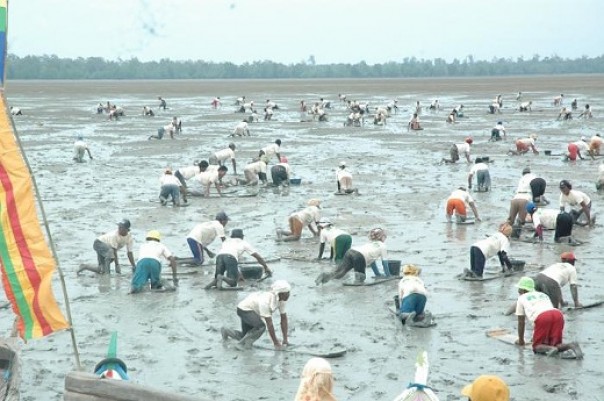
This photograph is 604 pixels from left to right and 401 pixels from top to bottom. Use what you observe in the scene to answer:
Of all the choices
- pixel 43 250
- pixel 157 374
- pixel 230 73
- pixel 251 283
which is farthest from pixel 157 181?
pixel 230 73

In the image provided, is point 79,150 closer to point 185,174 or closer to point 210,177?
point 185,174

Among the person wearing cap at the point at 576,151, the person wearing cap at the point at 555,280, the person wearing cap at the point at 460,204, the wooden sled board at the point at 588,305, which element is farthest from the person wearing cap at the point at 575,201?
the person wearing cap at the point at 576,151

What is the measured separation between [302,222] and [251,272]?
3.43 metres

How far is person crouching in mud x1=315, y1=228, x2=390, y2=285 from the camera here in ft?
51.6

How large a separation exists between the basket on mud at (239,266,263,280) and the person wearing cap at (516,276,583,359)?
5.26 meters

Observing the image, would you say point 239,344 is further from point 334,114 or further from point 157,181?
point 334,114

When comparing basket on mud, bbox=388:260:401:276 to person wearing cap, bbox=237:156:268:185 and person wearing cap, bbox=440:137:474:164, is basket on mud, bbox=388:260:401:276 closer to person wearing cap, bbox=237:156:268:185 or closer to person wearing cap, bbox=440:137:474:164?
person wearing cap, bbox=237:156:268:185

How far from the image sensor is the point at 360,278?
51.9 feet

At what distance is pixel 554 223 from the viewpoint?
62.2ft

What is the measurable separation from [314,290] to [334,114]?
137 ft

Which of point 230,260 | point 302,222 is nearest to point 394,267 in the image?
point 230,260

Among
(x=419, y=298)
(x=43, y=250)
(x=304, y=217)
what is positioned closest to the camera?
(x=43, y=250)

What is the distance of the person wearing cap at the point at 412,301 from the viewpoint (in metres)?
13.3

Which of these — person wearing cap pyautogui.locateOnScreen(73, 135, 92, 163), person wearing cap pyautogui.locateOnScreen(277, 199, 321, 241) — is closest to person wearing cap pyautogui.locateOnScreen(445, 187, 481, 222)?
person wearing cap pyautogui.locateOnScreen(277, 199, 321, 241)
